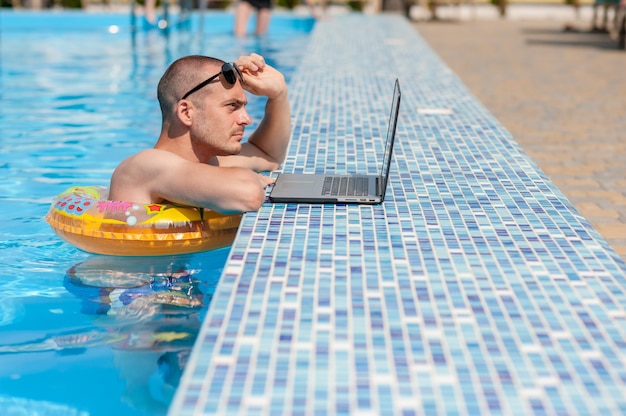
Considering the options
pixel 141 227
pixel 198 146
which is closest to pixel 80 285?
pixel 141 227

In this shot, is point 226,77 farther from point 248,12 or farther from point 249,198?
point 248,12

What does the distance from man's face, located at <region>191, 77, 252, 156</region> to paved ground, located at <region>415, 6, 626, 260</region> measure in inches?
69.9

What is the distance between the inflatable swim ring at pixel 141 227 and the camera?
3.56 meters

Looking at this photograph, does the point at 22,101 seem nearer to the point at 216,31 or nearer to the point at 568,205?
the point at 568,205

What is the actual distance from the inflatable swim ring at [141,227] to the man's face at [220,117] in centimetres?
28

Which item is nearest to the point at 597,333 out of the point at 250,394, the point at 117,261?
the point at 250,394

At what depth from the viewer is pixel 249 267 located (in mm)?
2748

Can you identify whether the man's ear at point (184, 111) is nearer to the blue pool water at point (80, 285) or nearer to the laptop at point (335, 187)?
the laptop at point (335, 187)

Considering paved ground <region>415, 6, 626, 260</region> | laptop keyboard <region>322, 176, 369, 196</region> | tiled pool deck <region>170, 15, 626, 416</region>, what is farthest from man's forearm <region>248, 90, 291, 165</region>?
paved ground <region>415, 6, 626, 260</region>

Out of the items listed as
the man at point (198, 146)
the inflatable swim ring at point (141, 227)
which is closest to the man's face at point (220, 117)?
the man at point (198, 146)

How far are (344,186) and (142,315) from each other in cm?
100

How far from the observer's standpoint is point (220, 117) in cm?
357

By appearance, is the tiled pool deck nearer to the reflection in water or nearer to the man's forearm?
the man's forearm

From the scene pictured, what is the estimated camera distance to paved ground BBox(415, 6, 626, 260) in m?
5.23
